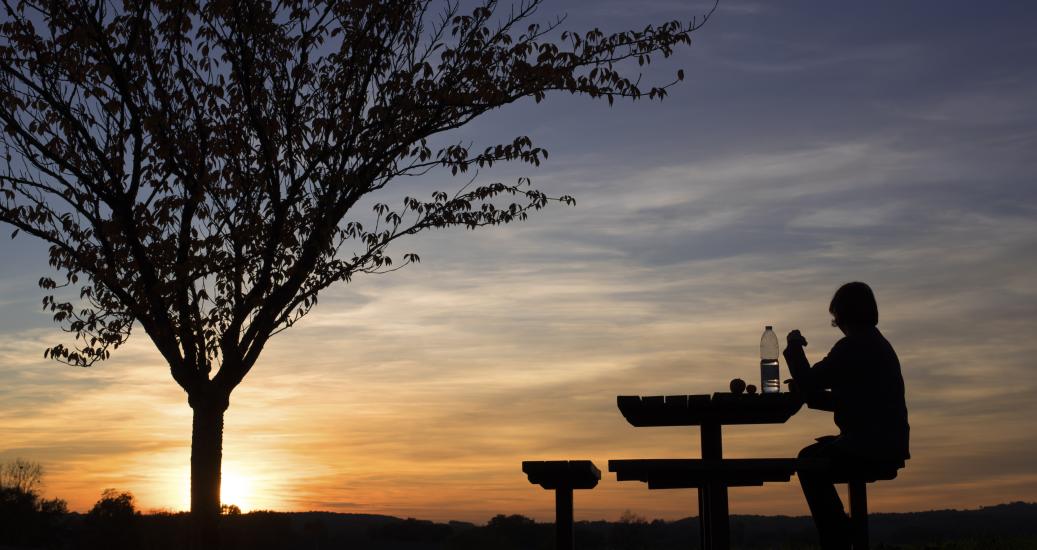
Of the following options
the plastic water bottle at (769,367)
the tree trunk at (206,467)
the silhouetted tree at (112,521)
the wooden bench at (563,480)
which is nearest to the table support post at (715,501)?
the plastic water bottle at (769,367)

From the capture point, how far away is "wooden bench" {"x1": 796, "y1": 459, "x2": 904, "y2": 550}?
7.78m

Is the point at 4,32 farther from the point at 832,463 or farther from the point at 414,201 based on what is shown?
the point at 832,463

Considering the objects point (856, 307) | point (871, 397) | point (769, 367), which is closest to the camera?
point (871, 397)

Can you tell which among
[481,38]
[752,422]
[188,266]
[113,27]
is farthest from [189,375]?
[752,422]

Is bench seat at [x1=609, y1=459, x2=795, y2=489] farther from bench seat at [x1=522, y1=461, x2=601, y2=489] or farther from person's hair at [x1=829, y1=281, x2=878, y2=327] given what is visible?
person's hair at [x1=829, y1=281, x2=878, y2=327]

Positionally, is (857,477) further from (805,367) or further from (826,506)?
(805,367)

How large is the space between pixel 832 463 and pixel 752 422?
1.70m

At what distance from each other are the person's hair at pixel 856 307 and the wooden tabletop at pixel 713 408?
93cm

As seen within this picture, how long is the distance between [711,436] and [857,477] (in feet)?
5.36

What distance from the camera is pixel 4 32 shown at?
13.2 meters

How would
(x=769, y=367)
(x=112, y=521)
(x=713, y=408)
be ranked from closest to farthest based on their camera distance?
(x=713, y=408)
(x=769, y=367)
(x=112, y=521)

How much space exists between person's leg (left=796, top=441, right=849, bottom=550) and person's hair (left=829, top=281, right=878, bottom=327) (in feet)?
3.44

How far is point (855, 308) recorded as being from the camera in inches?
310

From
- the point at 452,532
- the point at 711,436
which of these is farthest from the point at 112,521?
the point at 711,436
